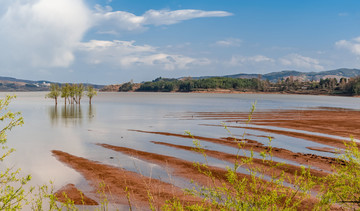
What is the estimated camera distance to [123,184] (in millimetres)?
18141

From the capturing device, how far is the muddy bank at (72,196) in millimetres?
15528

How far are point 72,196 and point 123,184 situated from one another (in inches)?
122

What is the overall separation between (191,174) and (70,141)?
61.1ft

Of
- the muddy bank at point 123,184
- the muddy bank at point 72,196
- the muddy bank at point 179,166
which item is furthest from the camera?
the muddy bank at point 179,166

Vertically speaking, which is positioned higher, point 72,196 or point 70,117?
point 70,117

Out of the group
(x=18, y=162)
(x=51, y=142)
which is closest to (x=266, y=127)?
(x=51, y=142)

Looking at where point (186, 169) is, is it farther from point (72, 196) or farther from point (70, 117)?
point (70, 117)

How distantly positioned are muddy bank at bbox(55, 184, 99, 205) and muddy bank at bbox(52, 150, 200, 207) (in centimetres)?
114

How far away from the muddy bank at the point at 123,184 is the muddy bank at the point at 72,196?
1.14 metres

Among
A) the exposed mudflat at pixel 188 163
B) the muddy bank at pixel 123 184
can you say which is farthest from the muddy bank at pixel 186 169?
the muddy bank at pixel 123 184

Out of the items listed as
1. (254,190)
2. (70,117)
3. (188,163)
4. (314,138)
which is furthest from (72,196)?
(70,117)

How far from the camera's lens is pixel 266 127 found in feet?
141

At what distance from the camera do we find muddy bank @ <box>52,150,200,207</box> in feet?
51.7

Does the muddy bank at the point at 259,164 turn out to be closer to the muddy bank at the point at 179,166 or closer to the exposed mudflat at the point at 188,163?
the exposed mudflat at the point at 188,163
